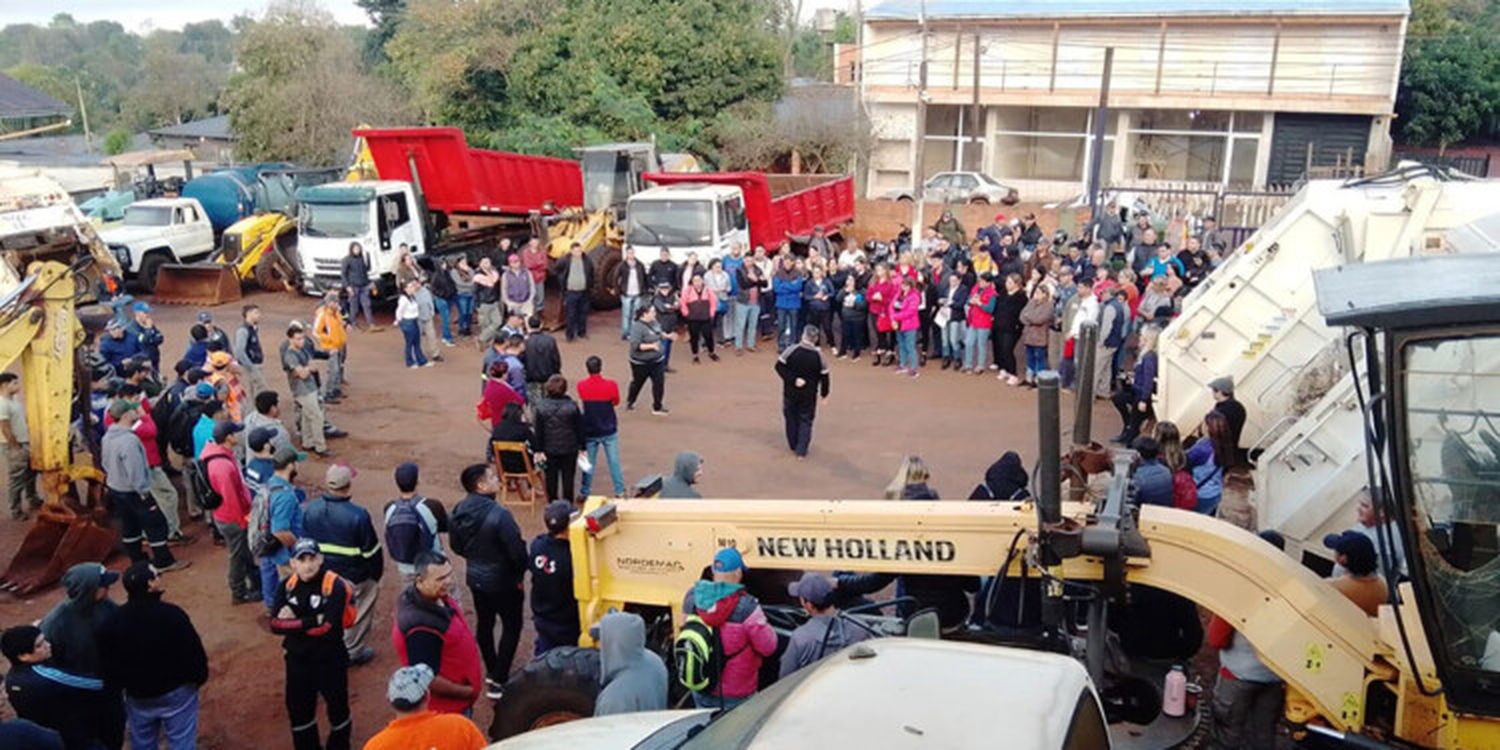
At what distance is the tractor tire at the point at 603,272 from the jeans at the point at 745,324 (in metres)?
2.97

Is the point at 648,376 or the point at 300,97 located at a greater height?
the point at 300,97

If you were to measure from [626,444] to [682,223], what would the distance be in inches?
246

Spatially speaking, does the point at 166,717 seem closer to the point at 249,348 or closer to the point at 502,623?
the point at 502,623

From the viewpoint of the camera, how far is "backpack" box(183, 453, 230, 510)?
8.44 m

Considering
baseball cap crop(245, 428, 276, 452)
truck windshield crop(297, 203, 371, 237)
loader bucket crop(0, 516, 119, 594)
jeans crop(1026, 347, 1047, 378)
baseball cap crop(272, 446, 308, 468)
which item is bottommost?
loader bucket crop(0, 516, 119, 594)

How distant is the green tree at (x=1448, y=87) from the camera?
35.5 m

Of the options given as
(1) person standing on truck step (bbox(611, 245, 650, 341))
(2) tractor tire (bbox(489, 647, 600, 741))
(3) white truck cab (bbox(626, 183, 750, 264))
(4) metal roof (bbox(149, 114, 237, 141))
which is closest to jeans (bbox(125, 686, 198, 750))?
(2) tractor tire (bbox(489, 647, 600, 741))

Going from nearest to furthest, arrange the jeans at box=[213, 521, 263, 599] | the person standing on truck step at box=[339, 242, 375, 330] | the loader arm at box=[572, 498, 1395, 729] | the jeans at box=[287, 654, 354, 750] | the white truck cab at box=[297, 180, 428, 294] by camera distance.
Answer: the loader arm at box=[572, 498, 1395, 729] < the jeans at box=[287, 654, 354, 750] < the jeans at box=[213, 521, 263, 599] < the person standing on truck step at box=[339, 242, 375, 330] < the white truck cab at box=[297, 180, 428, 294]

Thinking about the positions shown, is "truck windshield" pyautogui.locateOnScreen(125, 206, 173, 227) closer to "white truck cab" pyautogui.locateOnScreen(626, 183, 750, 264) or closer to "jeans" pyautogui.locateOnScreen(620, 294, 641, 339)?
"white truck cab" pyautogui.locateOnScreen(626, 183, 750, 264)

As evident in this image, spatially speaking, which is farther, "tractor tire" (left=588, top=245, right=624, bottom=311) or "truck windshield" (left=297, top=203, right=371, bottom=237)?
"tractor tire" (left=588, top=245, right=624, bottom=311)

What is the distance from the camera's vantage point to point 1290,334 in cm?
1095

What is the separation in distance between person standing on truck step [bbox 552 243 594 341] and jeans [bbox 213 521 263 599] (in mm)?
9031

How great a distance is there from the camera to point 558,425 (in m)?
9.98

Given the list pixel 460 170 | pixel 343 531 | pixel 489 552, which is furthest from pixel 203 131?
pixel 489 552
